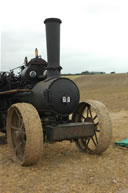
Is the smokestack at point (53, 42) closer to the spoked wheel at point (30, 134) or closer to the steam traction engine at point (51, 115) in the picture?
A: the steam traction engine at point (51, 115)

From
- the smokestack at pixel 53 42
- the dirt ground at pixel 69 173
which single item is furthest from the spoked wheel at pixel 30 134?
the smokestack at pixel 53 42

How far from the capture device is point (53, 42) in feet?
16.4

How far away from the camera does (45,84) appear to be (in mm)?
5008

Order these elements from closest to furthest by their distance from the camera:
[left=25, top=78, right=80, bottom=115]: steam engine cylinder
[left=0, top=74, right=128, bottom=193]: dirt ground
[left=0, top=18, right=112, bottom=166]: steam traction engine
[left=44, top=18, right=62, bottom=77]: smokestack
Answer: [left=0, top=74, right=128, bottom=193]: dirt ground
[left=0, top=18, right=112, bottom=166]: steam traction engine
[left=25, top=78, right=80, bottom=115]: steam engine cylinder
[left=44, top=18, right=62, bottom=77]: smokestack

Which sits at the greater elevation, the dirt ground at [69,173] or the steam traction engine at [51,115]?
the steam traction engine at [51,115]

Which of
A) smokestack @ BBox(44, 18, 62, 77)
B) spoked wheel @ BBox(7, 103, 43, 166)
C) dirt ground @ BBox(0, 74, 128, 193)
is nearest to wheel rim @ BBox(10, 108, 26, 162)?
spoked wheel @ BBox(7, 103, 43, 166)

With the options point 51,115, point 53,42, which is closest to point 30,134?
point 51,115

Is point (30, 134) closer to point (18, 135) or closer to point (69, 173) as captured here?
point (18, 135)

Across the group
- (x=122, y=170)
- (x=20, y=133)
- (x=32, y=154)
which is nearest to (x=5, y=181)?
(x=32, y=154)

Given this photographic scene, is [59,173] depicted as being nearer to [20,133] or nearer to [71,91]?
[20,133]

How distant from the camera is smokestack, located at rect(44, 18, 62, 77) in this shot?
496 cm

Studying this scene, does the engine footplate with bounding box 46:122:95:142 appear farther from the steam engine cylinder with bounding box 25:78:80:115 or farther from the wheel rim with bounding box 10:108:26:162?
the wheel rim with bounding box 10:108:26:162

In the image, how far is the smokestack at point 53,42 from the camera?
16.3 feet

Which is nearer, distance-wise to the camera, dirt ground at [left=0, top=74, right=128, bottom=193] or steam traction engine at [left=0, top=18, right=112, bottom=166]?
dirt ground at [left=0, top=74, right=128, bottom=193]
